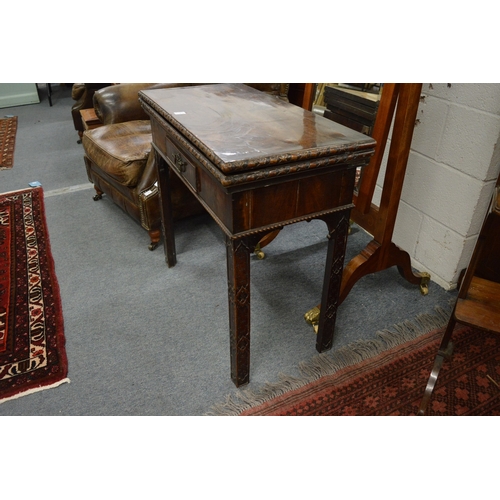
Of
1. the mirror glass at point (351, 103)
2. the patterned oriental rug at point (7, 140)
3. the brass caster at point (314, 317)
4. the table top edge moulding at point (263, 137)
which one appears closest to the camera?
the table top edge moulding at point (263, 137)

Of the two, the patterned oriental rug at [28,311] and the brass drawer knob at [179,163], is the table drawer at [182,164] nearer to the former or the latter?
the brass drawer knob at [179,163]

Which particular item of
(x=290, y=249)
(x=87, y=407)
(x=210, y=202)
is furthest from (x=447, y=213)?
(x=87, y=407)

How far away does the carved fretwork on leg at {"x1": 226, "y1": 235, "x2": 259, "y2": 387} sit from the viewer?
111 centimetres

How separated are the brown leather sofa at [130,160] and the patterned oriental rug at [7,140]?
1.12 metres

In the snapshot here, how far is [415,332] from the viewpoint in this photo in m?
1.61

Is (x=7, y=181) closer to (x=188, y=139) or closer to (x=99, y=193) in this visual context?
(x=99, y=193)

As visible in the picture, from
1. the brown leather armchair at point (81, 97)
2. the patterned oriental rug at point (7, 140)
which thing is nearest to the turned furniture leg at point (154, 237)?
the brown leather armchair at point (81, 97)

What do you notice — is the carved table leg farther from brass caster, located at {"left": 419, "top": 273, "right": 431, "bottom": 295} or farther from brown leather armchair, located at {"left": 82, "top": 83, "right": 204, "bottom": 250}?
brass caster, located at {"left": 419, "top": 273, "right": 431, "bottom": 295}

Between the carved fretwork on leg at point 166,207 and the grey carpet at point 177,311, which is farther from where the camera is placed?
the carved fretwork on leg at point 166,207

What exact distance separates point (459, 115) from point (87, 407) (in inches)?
65.9

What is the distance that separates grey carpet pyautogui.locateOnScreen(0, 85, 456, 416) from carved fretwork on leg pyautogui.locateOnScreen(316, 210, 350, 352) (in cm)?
9

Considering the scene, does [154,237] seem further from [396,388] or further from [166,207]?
[396,388]

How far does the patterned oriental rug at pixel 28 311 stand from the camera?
145 centimetres

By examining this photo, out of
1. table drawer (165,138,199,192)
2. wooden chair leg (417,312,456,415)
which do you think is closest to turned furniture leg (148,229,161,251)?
table drawer (165,138,199,192)
